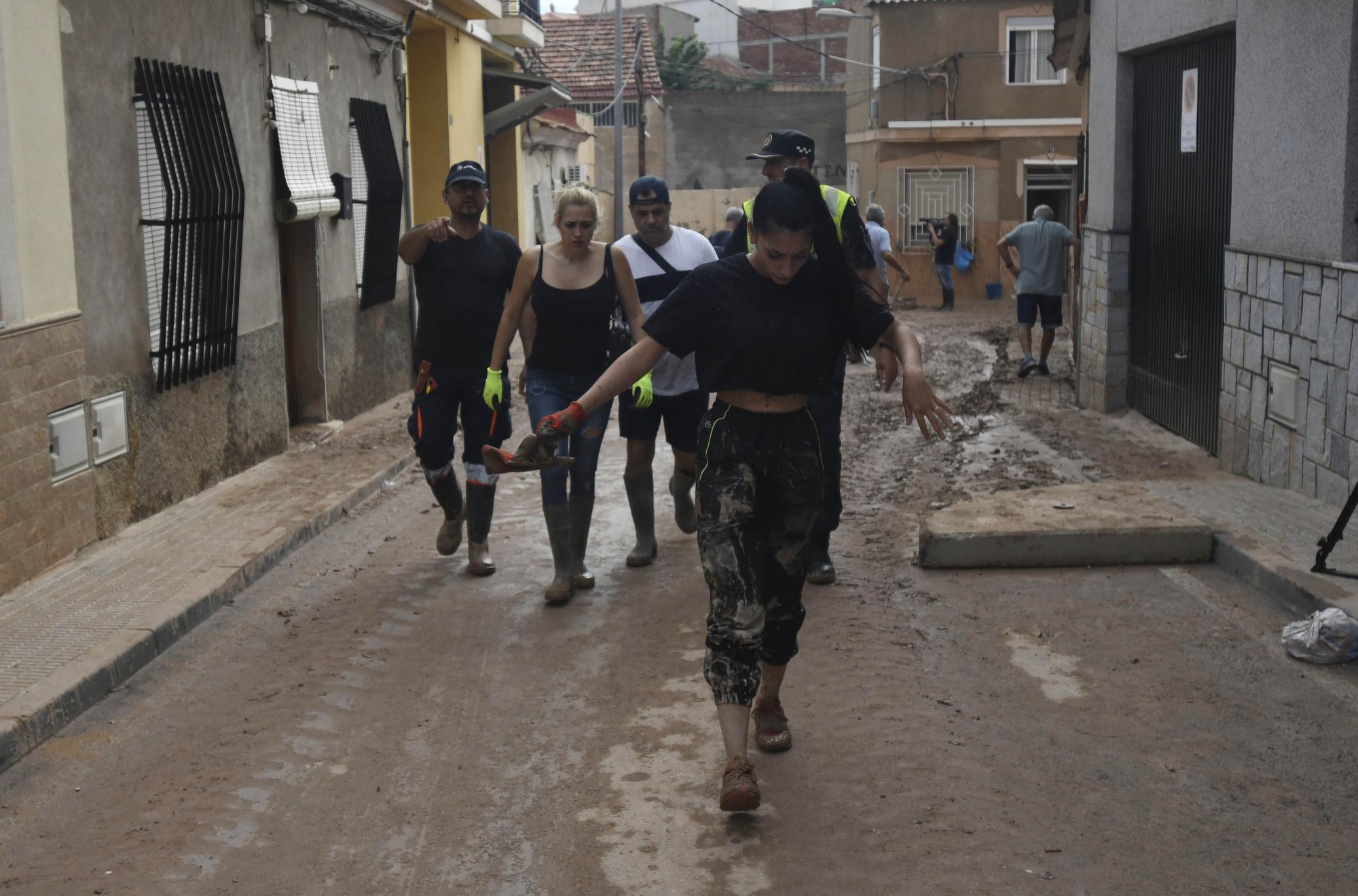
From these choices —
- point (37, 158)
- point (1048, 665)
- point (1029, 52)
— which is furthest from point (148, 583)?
point (1029, 52)

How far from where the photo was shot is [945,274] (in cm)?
2928

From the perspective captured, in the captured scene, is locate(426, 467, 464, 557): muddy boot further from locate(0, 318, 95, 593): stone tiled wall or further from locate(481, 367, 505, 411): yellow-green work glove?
locate(0, 318, 95, 593): stone tiled wall

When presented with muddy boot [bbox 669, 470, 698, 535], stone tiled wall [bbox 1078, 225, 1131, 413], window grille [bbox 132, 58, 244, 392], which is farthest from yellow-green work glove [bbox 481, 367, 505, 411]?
stone tiled wall [bbox 1078, 225, 1131, 413]

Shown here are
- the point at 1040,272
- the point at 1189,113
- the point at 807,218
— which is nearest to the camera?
the point at 807,218

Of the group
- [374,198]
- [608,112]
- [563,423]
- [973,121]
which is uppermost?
[608,112]

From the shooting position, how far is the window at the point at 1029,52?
30.9 m

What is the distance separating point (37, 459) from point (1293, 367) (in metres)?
6.74

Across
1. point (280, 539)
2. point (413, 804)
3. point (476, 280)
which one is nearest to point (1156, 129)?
point (476, 280)

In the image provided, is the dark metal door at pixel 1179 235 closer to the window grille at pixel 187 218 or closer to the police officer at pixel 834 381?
the police officer at pixel 834 381

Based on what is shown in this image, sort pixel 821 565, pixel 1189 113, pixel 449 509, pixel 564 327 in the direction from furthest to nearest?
pixel 1189 113
pixel 449 509
pixel 821 565
pixel 564 327

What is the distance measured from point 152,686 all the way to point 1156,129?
8.97 metres

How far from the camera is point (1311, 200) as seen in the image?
27.8ft

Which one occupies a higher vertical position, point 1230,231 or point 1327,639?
point 1230,231

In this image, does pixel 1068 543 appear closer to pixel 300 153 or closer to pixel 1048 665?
pixel 1048 665
